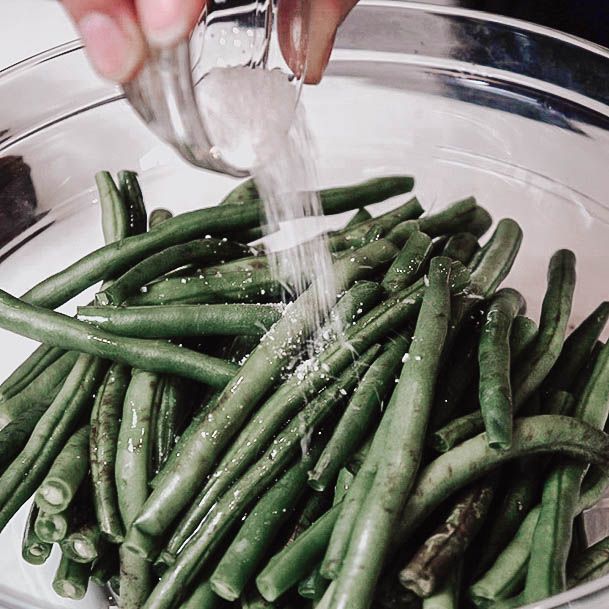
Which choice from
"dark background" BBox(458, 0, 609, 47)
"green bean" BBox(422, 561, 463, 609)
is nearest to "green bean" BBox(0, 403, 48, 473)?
"green bean" BBox(422, 561, 463, 609)

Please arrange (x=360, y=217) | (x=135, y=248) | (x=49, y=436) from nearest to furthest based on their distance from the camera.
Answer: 1. (x=49, y=436)
2. (x=135, y=248)
3. (x=360, y=217)

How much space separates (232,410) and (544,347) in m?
0.63

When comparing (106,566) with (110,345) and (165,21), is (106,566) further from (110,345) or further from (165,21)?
(165,21)

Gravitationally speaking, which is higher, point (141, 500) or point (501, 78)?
point (501, 78)

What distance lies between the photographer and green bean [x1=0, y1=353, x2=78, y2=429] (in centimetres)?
167

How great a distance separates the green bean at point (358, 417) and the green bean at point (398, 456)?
0.06 metres

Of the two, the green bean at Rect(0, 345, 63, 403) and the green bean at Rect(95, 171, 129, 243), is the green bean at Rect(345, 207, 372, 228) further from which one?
the green bean at Rect(0, 345, 63, 403)

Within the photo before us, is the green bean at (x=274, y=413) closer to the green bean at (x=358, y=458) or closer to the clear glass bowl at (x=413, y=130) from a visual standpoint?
the green bean at (x=358, y=458)

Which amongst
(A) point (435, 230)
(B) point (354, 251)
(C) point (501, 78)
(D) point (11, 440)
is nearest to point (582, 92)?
(C) point (501, 78)

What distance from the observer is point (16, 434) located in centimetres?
160

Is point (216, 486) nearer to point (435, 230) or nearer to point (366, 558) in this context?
point (366, 558)

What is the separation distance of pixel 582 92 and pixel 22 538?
182 centimetres

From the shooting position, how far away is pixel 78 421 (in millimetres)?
1615

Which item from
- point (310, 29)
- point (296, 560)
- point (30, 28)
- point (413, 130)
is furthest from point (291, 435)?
point (30, 28)
